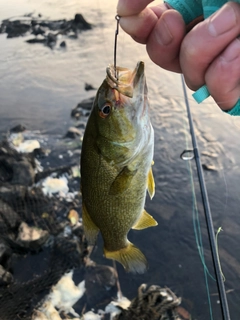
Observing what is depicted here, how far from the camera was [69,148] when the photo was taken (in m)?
6.31

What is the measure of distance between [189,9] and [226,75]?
1.75ft

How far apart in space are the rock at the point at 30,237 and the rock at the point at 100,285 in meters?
0.66

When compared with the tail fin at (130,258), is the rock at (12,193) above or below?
below

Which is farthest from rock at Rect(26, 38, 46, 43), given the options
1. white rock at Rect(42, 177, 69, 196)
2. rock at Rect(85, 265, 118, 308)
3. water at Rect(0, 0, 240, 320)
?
rock at Rect(85, 265, 118, 308)

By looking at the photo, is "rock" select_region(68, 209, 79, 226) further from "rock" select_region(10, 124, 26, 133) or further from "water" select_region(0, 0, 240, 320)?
"rock" select_region(10, 124, 26, 133)

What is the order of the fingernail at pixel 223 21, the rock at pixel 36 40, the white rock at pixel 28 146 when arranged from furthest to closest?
the rock at pixel 36 40 < the white rock at pixel 28 146 < the fingernail at pixel 223 21

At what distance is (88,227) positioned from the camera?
87.1 inches

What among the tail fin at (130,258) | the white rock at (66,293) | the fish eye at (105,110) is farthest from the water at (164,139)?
the fish eye at (105,110)

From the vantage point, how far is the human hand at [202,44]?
4.15ft

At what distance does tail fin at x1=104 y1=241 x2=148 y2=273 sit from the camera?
7.52ft

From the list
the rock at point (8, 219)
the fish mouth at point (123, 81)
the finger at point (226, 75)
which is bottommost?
the rock at point (8, 219)

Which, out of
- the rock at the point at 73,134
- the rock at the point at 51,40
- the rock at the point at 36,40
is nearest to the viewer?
the rock at the point at 73,134

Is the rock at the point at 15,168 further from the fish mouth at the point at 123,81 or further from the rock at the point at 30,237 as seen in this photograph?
the fish mouth at the point at 123,81

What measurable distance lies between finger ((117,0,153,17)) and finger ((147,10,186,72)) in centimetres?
12
